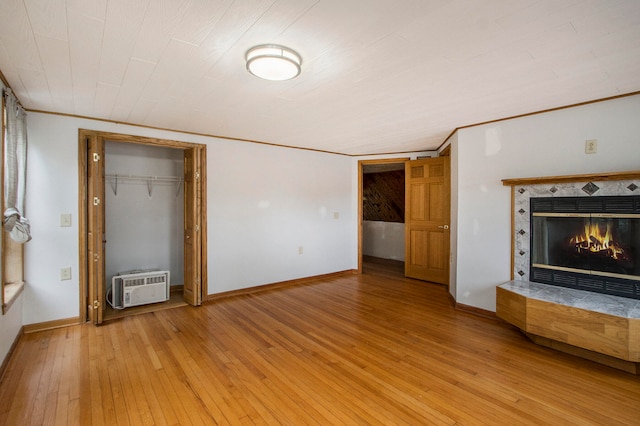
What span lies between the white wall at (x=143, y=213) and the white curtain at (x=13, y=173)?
1.60m

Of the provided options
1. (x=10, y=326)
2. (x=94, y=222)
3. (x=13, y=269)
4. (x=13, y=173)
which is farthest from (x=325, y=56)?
(x=13, y=269)

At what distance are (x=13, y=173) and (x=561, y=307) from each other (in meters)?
4.66

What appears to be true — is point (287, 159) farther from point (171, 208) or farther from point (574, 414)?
point (574, 414)

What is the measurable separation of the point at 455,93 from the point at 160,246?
4394mm

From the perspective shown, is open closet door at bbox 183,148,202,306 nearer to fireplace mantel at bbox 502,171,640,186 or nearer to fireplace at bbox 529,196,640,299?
fireplace mantel at bbox 502,171,640,186

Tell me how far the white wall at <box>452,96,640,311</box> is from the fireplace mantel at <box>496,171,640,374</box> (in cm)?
12

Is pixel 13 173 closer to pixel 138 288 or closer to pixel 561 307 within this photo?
pixel 138 288

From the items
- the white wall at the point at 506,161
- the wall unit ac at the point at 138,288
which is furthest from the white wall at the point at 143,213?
the white wall at the point at 506,161

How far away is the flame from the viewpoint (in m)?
2.71

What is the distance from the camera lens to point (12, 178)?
245cm

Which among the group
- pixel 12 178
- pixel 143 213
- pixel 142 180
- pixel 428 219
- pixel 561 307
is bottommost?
pixel 561 307

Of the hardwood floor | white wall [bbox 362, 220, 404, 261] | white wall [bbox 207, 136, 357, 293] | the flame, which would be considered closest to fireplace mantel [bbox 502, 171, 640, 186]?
the flame

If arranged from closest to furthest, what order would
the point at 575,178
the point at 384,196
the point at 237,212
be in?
the point at 575,178
the point at 237,212
the point at 384,196

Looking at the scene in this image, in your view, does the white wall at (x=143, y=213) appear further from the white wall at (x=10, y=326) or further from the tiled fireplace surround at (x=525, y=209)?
the tiled fireplace surround at (x=525, y=209)
